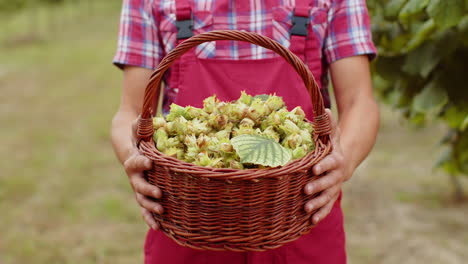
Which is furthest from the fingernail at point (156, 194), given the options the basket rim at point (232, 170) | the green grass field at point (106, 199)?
the green grass field at point (106, 199)

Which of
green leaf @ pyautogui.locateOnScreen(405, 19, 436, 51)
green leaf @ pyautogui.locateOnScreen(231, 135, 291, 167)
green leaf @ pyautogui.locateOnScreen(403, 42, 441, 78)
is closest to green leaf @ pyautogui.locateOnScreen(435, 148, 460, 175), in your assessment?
green leaf @ pyautogui.locateOnScreen(403, 42, 441, 78)

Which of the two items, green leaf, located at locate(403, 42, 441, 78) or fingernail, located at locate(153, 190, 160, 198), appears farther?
green leaf, located at locate(403, 42, 441, 78)

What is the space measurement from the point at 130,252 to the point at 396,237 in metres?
2.40

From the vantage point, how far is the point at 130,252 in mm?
4625

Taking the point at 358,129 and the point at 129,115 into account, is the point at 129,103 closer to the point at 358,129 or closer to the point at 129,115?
the point at 129,115

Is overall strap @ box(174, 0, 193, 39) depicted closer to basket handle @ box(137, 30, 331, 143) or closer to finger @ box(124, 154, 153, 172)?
basket handle @ box(137, 30, 331, 143)

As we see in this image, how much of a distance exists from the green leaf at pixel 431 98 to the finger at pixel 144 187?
1342 millimetres

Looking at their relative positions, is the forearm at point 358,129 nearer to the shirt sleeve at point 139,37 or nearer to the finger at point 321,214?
the finger at point 321,214

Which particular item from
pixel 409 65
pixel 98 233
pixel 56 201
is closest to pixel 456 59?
pixel 409 65

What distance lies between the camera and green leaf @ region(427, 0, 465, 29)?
1901 millimetres

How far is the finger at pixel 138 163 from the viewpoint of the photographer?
4.90ft

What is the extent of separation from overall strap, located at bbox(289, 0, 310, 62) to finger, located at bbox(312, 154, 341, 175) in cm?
48

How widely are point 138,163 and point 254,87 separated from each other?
522mm

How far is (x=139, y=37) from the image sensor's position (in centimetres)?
194
